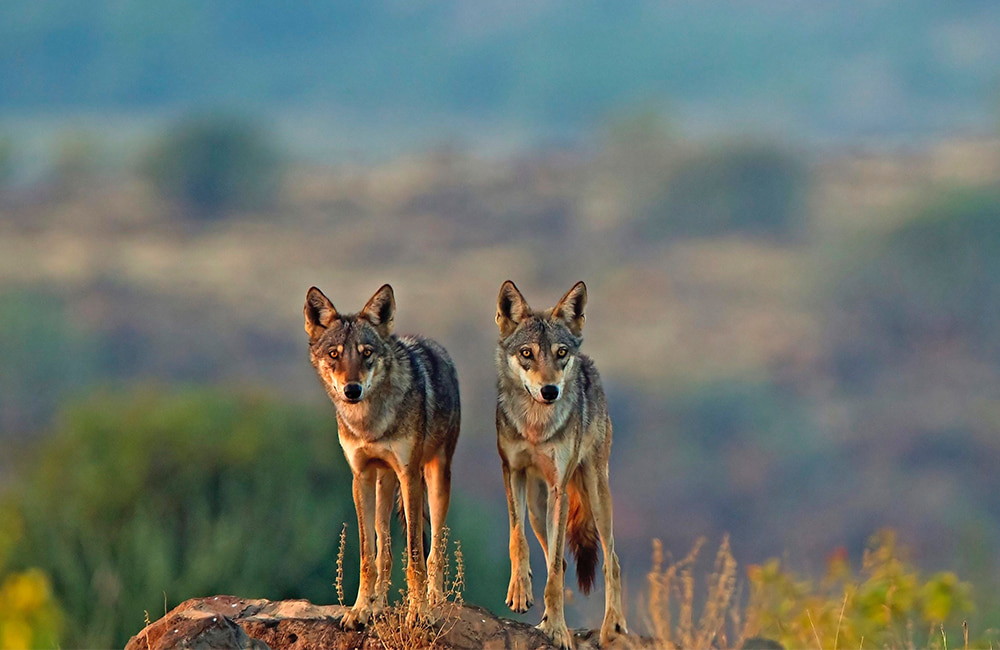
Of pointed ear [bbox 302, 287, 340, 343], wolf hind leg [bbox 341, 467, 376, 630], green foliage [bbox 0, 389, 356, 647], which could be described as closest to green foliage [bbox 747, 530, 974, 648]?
wolf hind leg [bbox 341, 467, 376, 630]

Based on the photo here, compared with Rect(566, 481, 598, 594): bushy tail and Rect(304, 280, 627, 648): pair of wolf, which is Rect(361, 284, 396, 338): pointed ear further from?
Rect(566, 481, 598, 594): bushy tail

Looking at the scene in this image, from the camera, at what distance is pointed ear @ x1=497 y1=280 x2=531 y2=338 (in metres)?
9.43

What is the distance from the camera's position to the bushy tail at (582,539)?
1011 centimetres

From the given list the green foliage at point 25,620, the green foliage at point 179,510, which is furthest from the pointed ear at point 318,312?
the green foliage at point 179,510

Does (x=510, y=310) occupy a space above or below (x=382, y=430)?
above

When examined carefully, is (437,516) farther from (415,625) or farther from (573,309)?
(573,309)

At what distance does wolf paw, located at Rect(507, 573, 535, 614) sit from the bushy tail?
39.3 inches

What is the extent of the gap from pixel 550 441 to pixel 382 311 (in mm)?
1517

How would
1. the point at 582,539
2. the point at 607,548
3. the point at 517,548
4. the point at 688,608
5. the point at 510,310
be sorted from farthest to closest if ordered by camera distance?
the point at 688,608
the point at 582,539
the point at 607,548
the point at 510,310
the point at 517,548

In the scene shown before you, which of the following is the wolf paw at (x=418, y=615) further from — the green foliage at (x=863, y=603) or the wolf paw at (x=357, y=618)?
the green foliage at (x=863, y=603)

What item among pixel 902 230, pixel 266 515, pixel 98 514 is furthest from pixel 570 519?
pixel 902 230

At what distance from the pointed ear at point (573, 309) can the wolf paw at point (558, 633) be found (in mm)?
2063

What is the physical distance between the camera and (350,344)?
9016 mm

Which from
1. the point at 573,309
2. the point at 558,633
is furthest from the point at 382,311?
the point at 558,633
